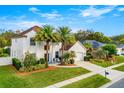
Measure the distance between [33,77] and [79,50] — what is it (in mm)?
5274

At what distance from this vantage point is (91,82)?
19922 millimetres

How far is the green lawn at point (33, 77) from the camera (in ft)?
61.8

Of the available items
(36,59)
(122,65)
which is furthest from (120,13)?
(36,59)

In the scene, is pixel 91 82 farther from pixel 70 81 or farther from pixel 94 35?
pixel 94 35

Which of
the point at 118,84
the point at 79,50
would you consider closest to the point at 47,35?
the point at 79,50

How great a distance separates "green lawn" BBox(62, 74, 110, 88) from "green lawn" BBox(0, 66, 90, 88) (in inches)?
40.7

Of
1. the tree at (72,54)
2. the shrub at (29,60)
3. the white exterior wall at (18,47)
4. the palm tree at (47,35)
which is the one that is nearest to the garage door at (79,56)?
the tree at (72,54)

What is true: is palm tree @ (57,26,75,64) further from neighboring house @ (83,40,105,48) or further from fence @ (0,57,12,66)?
fence @ (0,57,12,66)

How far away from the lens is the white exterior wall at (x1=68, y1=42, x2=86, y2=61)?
23384mm

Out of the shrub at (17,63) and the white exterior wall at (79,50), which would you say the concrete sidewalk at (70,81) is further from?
the shrub at (17,63)

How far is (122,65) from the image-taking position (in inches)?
887
